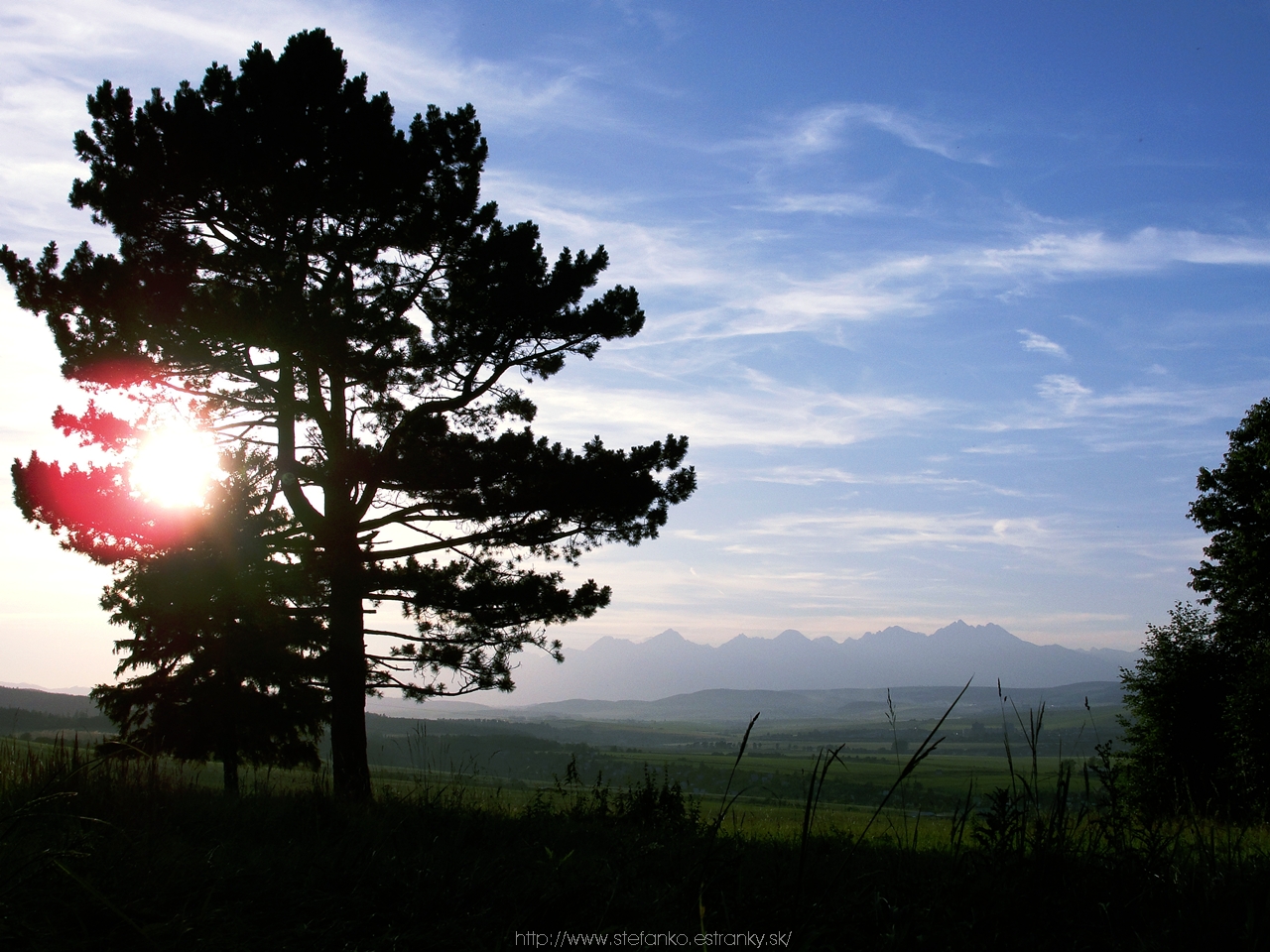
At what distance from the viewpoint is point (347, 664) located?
1344 centimetres

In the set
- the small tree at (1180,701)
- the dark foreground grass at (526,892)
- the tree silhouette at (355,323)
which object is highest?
the tree silhouette at (355,323)

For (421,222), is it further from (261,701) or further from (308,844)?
(261,701)

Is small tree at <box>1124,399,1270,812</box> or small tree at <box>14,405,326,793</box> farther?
small tree at <box>1124,399,1270,812</box>

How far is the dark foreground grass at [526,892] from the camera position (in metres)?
3.01

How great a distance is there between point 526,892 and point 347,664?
10631 mm

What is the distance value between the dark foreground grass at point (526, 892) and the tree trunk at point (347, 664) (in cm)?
838

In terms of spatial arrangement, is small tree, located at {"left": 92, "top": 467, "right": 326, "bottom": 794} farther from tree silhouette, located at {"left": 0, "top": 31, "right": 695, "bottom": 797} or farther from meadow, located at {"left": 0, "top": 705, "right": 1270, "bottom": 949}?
meadow, located at {"left": 0, "top": 705, "right": 1270, "bottom": 949}

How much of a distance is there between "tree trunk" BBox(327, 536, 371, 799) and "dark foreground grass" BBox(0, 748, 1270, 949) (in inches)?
330

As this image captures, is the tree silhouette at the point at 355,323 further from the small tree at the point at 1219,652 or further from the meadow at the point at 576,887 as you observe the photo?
the small tree at the point at 1219,652

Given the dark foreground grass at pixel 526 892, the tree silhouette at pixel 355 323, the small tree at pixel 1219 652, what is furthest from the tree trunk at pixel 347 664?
the small tree at pixel 1219 652

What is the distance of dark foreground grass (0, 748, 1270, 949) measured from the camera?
9.86 feet

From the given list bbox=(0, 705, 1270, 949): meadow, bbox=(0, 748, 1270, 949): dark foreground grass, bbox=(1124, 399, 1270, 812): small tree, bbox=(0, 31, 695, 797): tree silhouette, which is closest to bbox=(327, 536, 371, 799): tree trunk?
bbox=(0, 31, 695, 797): tree silhouette

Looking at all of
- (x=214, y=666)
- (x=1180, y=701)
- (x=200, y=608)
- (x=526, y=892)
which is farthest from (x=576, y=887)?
(x=1180, y=701)

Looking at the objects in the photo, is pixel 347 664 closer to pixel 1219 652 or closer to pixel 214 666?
pixel 214 666
